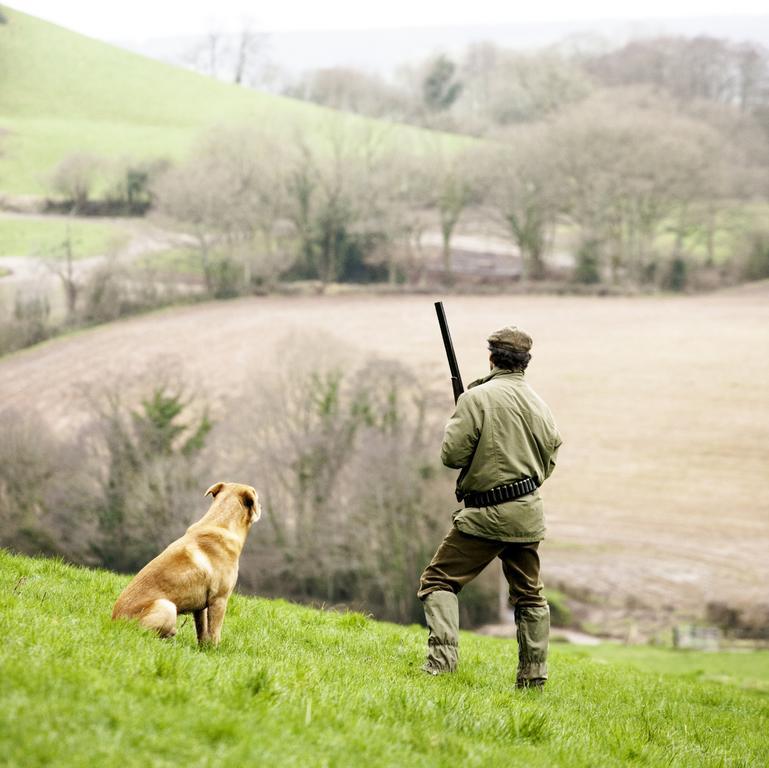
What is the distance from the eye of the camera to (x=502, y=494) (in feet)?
22.3

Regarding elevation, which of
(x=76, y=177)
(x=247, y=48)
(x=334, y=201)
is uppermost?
(x=247, y=48)

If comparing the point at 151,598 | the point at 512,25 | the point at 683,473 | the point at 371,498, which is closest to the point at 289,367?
the point at 371,498

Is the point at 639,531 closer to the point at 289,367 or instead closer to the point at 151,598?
the point at 289,367

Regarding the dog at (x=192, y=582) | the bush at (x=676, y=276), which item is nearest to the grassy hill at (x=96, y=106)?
the bush at (x=676, y=276)

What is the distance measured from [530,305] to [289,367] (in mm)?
16020

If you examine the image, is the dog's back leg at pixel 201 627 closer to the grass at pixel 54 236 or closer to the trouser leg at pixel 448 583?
the trouser leg at pixel 448 583

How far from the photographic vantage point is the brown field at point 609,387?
149 feet

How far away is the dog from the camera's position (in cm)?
606

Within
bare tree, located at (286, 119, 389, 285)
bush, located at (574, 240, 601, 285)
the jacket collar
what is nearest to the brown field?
bush, located at (574, 240, 601, 285)

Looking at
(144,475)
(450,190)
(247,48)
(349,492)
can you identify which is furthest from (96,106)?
(349,492)

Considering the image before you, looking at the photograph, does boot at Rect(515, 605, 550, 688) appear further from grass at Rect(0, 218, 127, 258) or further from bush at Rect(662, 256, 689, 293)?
bush at Rect(662, 256, 689, 293)

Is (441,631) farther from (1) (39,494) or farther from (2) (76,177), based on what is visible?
(2) (76,177)

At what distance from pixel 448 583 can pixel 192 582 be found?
6.10 ft

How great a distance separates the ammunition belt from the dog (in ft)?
5.46
